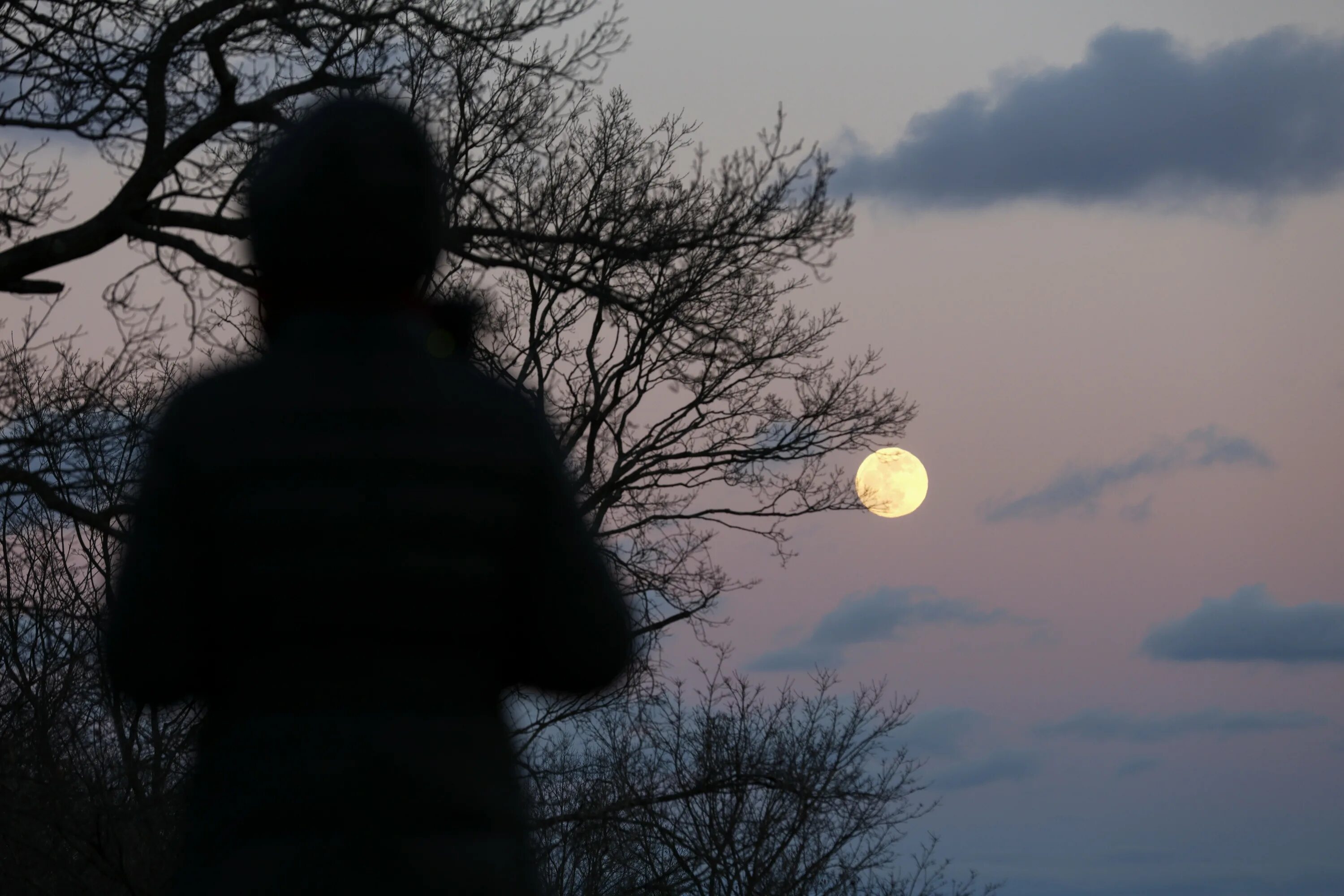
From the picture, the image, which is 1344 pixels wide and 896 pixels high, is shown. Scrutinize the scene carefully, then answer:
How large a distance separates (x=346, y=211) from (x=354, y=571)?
521 mm

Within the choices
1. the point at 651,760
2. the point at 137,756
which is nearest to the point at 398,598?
the point at 137,756

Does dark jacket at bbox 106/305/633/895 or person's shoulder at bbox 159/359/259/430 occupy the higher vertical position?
person's shoulder at bbox 159/359/259/430

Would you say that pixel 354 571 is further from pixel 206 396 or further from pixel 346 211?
pixel 346 211

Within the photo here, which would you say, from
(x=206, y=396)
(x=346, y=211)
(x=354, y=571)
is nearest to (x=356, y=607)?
(x=354, y=571)

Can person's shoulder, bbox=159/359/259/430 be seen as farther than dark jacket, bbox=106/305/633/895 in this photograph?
Yes

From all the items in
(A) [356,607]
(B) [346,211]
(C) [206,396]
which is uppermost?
(B) [346,211]

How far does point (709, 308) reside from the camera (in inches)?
471

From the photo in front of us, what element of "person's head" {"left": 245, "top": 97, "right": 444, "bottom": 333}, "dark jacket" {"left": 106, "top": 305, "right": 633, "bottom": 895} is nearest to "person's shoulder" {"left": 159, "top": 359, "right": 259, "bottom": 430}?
"dark jacket" {"left": 106, "top": 305, "right": 633, "bottom": 895}

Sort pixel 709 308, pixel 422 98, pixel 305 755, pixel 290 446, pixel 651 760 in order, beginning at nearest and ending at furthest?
pixel 305 755
pixel 290 446
pixel 422 98
pixel 709 308
pixel 651 760

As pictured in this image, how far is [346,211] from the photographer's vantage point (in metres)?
2.04

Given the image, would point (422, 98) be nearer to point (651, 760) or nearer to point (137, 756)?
point (137, 756)

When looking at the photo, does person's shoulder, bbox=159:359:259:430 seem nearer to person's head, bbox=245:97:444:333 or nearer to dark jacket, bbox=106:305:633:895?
dark jacket, bbox=106:305:633:895

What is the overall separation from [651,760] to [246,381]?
544 inches

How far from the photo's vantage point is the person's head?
2.04 meters
